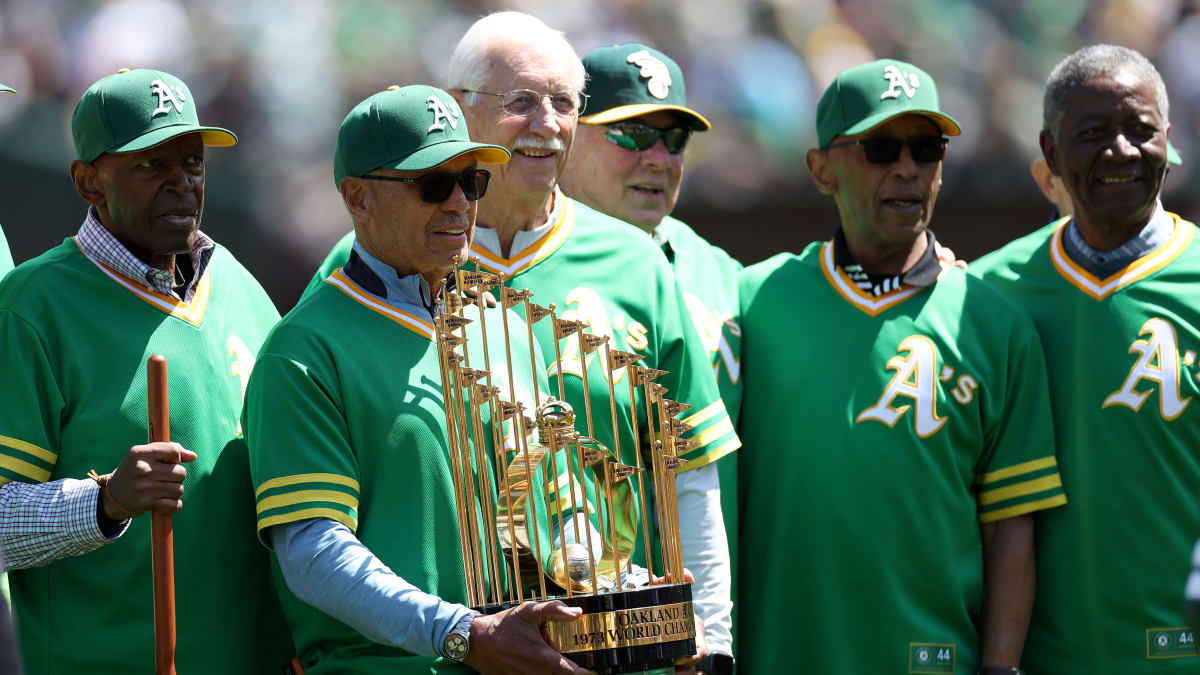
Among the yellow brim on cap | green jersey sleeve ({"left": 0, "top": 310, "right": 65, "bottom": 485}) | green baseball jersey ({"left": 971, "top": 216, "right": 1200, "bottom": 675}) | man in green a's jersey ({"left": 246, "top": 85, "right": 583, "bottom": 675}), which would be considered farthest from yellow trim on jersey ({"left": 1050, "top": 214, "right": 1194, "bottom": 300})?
green jersey sleeve ({"left": 0, "top": 310, "right": 65, "bottom": 485})

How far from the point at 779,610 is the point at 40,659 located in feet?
6.46

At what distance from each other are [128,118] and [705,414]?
1.60 meters

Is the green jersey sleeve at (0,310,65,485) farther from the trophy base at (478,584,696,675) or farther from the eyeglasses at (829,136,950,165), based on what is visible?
the eyeglasses at (829,136,950,165)

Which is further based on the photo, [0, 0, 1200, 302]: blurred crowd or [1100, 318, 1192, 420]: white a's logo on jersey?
[0, 0, 1200, 302]: blurred crowd

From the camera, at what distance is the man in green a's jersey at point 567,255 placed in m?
3.81

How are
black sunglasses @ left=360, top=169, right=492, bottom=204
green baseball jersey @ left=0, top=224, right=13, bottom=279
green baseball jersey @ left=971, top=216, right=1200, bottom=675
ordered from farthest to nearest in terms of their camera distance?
green baseball jersey @ left=971, top=216, right=1200, bottom=675
green baseball jersey @ left=0, top=224, right=13, bottom=279
black sunglasses @ left=360, top=169, right=492, bottom=204

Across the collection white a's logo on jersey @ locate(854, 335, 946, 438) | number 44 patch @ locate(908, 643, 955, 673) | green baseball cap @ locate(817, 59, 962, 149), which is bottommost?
number 44 patch @ locate(908, 643, 955, 673)

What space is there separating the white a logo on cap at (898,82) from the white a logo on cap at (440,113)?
1.50 metres

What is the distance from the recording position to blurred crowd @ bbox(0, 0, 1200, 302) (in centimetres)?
930

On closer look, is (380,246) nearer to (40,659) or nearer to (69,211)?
(40,659)

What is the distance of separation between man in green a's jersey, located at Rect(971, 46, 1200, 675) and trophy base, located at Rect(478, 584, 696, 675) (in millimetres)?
1637

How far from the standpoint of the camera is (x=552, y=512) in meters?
3.31

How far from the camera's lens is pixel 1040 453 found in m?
4.16

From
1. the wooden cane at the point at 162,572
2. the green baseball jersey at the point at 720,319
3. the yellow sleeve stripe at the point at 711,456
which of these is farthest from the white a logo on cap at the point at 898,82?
the wooden cane at the point at 162,572
